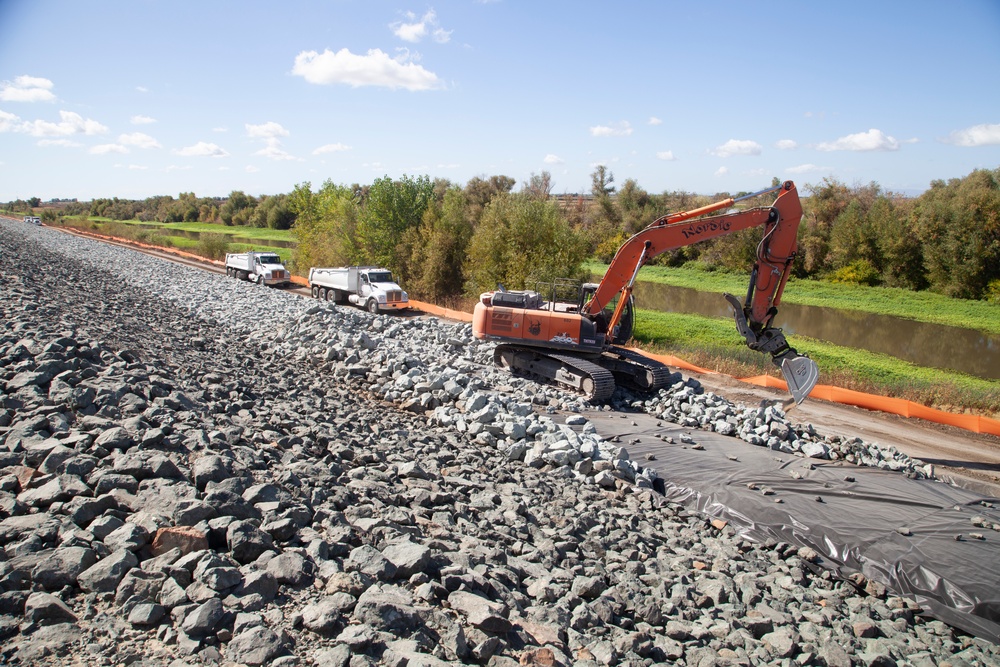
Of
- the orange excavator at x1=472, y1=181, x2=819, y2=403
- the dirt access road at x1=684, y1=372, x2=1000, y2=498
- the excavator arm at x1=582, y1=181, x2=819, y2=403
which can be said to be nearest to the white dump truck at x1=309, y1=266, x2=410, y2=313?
the orange excavator at x1=472, y1=181, x2=819, y2=403

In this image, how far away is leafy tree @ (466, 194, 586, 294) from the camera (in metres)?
26.8

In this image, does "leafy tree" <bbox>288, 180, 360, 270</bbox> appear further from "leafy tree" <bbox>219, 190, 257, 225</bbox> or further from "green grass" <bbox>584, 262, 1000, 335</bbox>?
"leafy tree" <bbox>219, 190, 257, 225</bbox>

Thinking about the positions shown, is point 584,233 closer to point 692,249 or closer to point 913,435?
point 913,435

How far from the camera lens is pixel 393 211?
3550 cm

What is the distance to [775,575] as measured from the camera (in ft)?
22.6

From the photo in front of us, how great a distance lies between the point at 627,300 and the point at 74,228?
86567 mm

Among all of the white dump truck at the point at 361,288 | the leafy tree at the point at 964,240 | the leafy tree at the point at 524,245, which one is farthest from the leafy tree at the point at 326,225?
the leafy tree at the point at 964,240

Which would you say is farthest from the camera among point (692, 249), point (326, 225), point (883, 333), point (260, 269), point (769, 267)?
point (692, 249)

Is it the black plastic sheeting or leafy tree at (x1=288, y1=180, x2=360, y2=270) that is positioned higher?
leafy tree at (x1=288, y1=180, x2=360, y2=270)

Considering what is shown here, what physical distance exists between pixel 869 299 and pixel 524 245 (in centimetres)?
2972

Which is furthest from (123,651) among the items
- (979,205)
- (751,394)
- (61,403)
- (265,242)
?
(265,242)

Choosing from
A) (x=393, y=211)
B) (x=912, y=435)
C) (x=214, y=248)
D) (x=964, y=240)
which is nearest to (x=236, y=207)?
(x=214, y=248)

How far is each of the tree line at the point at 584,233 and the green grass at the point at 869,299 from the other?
1.96 metres

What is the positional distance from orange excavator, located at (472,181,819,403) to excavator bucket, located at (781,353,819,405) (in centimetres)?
2
